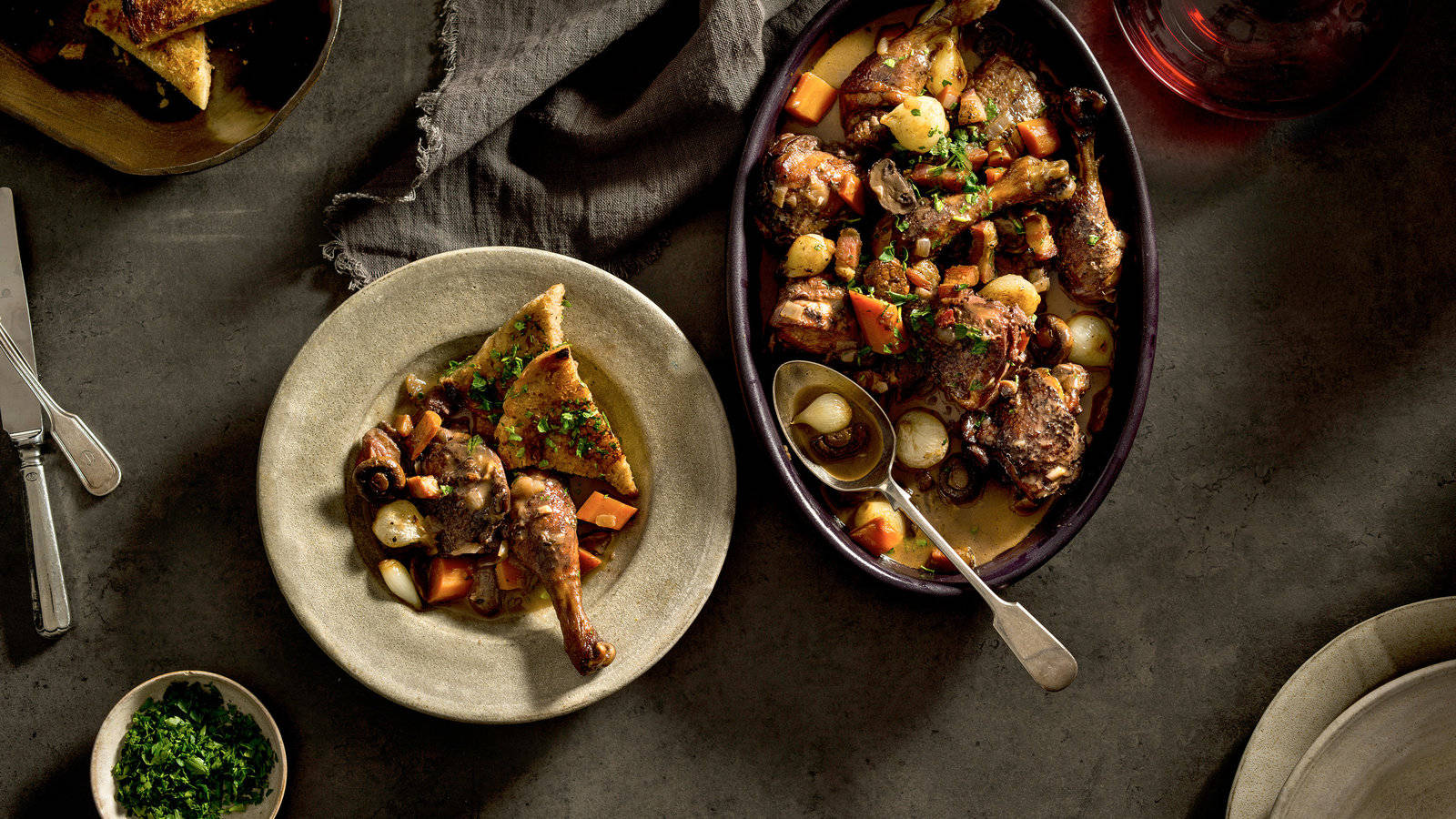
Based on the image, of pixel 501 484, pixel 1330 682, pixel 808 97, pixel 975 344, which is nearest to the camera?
pixel 975 344

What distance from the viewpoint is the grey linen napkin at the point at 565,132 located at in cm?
241

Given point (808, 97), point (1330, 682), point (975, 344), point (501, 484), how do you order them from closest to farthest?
1. point (975, 344)
2. point (501, 484)
3. point (808, 97)
4. point (1330, 682)

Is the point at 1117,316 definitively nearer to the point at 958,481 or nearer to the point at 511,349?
the point at 958,481

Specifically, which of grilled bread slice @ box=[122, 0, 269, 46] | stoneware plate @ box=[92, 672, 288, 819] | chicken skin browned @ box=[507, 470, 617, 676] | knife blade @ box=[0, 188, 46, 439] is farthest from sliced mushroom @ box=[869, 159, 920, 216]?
knife blade @ box=[0, 188, 46, 439]

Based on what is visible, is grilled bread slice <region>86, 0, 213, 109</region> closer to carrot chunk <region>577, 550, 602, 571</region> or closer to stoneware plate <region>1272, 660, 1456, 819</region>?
carrot chunk <region>577, 550, 602, 571</region>

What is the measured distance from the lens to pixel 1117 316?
7.63 feet

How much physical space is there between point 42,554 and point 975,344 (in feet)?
9.29

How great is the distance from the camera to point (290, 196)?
259 centimetres

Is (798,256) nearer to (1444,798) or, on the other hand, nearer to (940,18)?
(940,18)

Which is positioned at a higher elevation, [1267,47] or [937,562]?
[1267,47]

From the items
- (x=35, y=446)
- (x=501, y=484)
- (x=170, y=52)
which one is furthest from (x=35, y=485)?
(x=501, y=484)

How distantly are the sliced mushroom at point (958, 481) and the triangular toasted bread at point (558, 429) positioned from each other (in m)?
0.90

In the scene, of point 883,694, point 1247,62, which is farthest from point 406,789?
point 1247,62

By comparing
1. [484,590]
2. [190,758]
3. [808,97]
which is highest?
[808,97]
